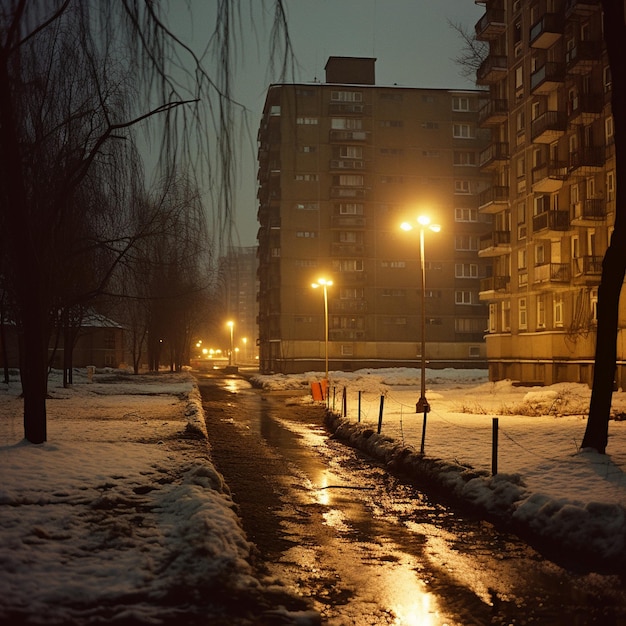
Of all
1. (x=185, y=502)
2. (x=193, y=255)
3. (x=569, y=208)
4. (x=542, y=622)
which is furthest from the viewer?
(x=569, y=208)

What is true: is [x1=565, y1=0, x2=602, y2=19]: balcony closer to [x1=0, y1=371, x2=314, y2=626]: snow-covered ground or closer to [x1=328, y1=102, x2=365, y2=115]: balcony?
[x1=0, y1=371, x2=314, y2=626]: snow-covered ground

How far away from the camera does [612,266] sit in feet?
41.4

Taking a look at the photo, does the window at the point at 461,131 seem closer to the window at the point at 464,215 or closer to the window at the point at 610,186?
the window at the point at 464,215

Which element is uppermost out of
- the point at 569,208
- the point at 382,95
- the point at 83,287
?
the point at 382,95

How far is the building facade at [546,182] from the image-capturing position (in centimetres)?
3734

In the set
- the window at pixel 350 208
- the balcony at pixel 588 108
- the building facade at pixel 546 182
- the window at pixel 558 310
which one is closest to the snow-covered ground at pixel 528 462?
the building facade at pixel 546 182

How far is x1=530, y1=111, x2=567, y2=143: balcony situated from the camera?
130ft

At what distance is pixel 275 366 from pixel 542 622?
69.6 metres

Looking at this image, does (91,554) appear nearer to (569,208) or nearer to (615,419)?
(615,419)

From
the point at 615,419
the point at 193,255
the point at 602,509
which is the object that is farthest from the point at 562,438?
the point at 193,255

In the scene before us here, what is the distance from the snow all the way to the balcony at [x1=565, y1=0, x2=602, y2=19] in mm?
25229

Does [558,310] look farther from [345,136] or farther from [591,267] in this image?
[345,136]

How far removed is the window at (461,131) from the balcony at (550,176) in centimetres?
3310

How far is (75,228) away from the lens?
19641 millimetres
